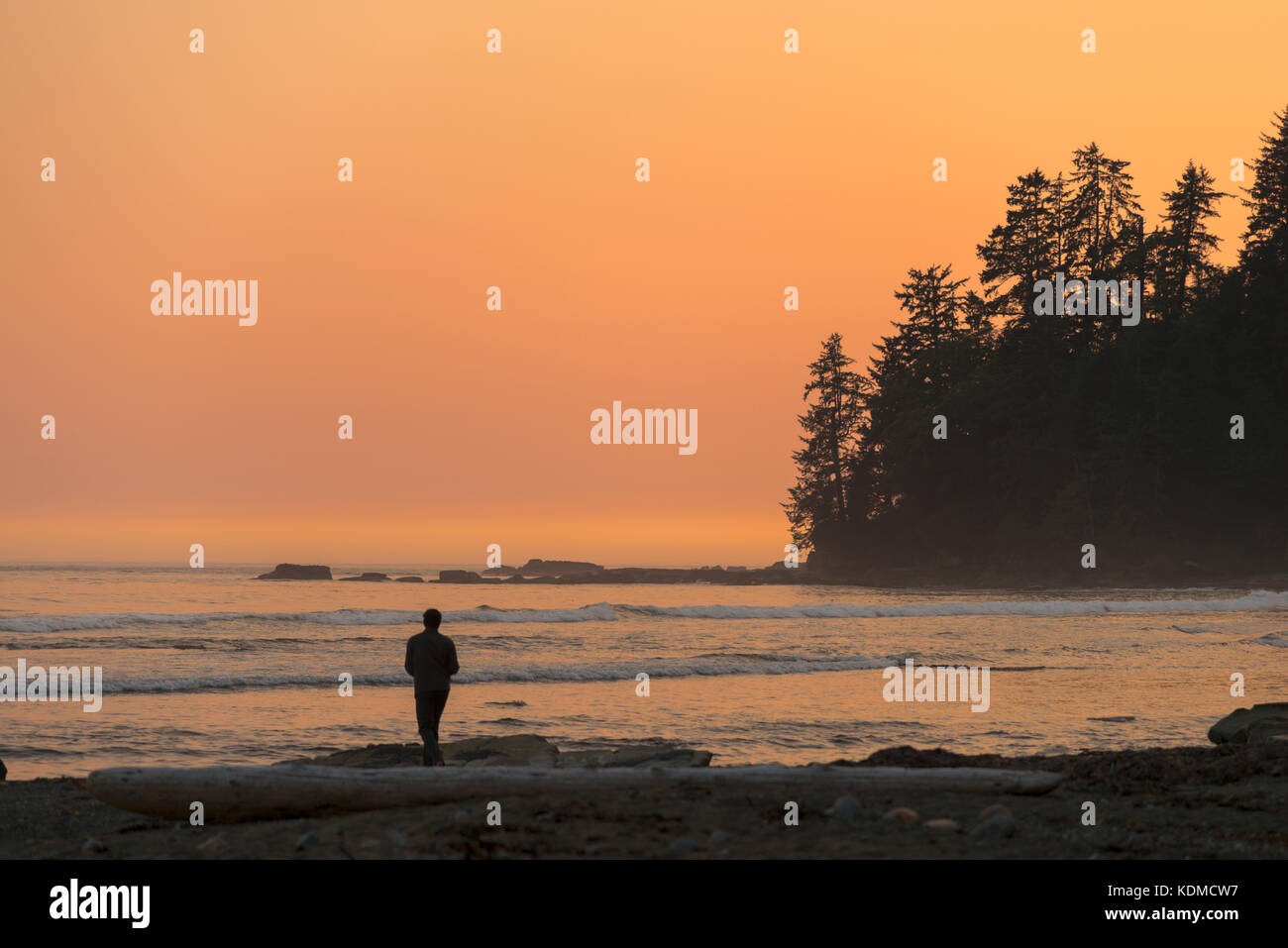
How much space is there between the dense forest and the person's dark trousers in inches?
2549

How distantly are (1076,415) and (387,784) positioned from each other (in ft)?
254

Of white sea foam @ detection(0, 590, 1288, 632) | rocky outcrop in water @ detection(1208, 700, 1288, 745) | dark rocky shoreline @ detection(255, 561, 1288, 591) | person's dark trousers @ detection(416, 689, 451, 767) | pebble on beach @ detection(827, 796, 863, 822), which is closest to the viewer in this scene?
pebble on beach @ detection(827, 796, 863, 822)

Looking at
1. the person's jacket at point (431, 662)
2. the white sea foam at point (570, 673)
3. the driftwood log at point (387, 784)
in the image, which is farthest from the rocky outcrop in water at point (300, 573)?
the driftwood log at point (387, 784)

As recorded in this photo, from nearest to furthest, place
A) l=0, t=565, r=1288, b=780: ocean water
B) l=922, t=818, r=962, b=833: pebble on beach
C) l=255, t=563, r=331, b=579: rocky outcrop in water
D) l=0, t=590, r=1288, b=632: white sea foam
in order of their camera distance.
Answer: l=922, t=818, r=962, b=833: pebble on beach, l=0, t=565, r=1288, b=780: ocean water, l=0, t=590, r=1288, b=632: white sea foam, l=255, t=563, r=331, b=579: rocky outcrop in water

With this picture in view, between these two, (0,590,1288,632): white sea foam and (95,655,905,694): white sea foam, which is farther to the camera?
(0,590,1288,632): white sea foam

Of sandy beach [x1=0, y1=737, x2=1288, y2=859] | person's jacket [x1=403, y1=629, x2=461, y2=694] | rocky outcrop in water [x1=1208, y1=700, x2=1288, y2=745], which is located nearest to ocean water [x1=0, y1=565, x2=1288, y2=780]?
rocky outcrop in water [x1=1208, y1=700, x2=1288, y2=745]

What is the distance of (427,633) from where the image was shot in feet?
41.1

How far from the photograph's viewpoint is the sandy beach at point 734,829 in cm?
731

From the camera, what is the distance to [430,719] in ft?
41.0

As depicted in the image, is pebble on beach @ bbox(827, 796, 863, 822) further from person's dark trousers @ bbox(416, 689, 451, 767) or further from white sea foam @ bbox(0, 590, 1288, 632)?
white sea foam @ bbox(0, 590, 1288, 632)

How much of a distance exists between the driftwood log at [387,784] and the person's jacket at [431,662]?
3559 mm

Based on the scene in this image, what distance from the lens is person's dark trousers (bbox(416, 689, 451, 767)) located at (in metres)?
12.3

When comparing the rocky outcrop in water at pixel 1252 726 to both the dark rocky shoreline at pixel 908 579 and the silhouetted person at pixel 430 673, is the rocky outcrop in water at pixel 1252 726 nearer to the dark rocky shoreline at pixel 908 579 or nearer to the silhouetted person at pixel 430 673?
the silhouetted person at pixel 430 673

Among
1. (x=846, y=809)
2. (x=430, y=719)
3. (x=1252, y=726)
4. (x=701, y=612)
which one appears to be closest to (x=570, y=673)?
(x=430, y=719)
